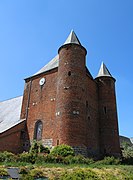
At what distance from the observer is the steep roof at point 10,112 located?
95.3 feet

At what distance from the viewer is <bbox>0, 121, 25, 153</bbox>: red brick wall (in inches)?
964

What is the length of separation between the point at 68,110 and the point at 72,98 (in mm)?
1468

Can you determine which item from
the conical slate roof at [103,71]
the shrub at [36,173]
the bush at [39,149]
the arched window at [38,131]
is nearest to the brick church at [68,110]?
the arched window at [38,131]

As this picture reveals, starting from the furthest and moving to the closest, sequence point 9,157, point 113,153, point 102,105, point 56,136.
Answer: point 102,105 → point 113,153 → point 56,136 → point 9,157

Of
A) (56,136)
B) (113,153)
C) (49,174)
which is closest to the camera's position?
(49,174)

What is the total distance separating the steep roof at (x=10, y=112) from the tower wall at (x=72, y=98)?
23.8 feet

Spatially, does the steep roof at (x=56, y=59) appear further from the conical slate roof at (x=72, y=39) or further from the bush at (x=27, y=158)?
the bush at (x=27, y=158)

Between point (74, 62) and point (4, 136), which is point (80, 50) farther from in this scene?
point (4, 136)

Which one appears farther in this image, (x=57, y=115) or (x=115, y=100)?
(x=115, y=100)

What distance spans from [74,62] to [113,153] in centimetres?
1209

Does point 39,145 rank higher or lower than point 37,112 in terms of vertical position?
lower

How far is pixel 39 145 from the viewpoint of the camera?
74.2 feet

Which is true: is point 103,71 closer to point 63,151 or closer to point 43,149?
point 43,149

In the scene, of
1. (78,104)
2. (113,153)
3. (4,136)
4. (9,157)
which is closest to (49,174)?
(9,157)
